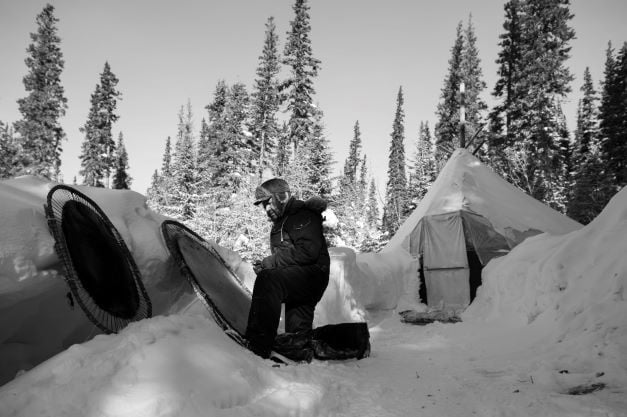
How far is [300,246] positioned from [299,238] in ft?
0.27

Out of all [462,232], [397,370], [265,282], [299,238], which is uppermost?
[299,238]

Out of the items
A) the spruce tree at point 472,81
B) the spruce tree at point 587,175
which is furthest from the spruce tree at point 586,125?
the spruce tree at point 472,81

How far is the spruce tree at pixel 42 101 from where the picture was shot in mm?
25531

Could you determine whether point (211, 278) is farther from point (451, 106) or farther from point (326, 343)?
point (451, 106)

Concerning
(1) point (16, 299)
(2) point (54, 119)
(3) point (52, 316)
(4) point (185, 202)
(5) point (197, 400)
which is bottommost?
(5) point (197, 400)

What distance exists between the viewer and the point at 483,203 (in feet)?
34.8

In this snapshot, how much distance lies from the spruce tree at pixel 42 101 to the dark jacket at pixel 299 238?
1088 inches

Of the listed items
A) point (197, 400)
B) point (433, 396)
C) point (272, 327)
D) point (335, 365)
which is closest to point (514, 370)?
point (433, 396)

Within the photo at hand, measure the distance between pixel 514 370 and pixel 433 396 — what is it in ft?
3.86

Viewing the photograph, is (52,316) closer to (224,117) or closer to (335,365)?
(335,365)

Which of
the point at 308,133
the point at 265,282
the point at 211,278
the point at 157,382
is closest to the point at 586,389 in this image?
the point at 265,282

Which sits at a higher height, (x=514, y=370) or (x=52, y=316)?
(x=52, y=316)

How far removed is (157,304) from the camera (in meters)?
4.20

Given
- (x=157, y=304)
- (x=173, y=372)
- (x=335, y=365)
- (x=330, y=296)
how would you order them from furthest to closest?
(x=330, y=296) < (x=157, y=304) < (x=335, y=365) < (x=173, y=372)
